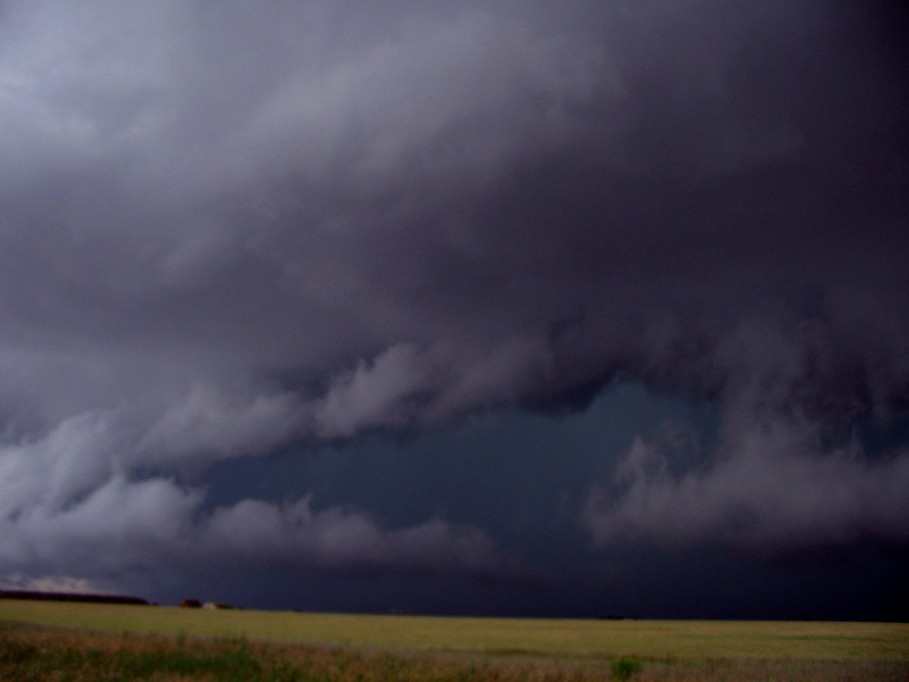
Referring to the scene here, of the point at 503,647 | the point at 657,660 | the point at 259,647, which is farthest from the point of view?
the point at 503,647

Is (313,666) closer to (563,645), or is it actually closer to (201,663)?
(201,663)

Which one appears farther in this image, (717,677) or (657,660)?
(657,660)

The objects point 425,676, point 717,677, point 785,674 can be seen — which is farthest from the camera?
point 785,674

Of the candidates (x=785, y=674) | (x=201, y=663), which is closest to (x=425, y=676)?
(x=201, y=663)

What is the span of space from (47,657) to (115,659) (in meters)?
2.76

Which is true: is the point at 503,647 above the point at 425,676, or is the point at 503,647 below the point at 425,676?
below

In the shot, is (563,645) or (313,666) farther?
(563,645)

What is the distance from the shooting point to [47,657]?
27047 millimetres

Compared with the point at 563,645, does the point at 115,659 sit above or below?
above

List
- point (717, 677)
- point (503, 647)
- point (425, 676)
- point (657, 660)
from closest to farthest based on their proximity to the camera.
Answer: point (425, 676) → point (717, 677) → point (657, 660) → point (503, 647)

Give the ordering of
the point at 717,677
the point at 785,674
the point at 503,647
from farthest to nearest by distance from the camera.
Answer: the point at 503,647
the point at 785,674
the point at 717,677

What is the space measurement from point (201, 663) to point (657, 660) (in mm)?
27491

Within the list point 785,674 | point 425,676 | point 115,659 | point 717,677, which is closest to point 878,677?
point 785,674

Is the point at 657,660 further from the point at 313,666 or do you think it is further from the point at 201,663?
the point at 201,663
